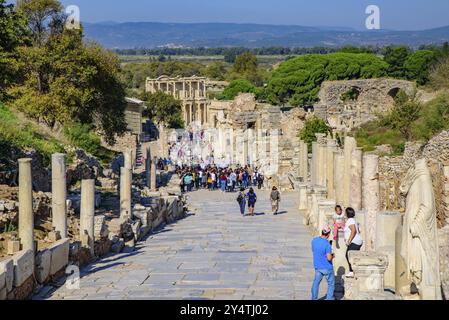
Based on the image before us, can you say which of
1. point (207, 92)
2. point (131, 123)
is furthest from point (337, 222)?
point (207, 92)

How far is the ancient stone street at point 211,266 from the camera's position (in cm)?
1284

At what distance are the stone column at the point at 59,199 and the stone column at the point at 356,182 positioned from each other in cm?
715

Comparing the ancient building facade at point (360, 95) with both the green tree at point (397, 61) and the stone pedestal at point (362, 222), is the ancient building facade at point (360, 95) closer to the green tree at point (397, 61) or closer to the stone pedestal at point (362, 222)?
the green tree at point (397, 61)

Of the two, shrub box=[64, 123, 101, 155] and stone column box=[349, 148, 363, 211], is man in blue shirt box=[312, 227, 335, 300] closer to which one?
stone column box=[349, 148, 363, 211]

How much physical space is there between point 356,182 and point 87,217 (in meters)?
Result: 6.73

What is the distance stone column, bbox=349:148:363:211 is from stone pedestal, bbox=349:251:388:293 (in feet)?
28.4

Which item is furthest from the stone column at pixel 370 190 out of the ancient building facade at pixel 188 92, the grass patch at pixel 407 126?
the ancient building facade at pixel 188 92

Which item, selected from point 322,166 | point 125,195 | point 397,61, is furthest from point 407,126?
point 397,61

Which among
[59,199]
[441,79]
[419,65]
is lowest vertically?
[59,199]

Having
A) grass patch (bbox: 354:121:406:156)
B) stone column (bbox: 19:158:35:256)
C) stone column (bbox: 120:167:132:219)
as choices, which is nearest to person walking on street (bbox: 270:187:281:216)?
stone column (bbox: 120:167:132:219)

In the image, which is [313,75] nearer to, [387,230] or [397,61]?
[397,61]

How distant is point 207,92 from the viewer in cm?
11181

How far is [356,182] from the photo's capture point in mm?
20172
